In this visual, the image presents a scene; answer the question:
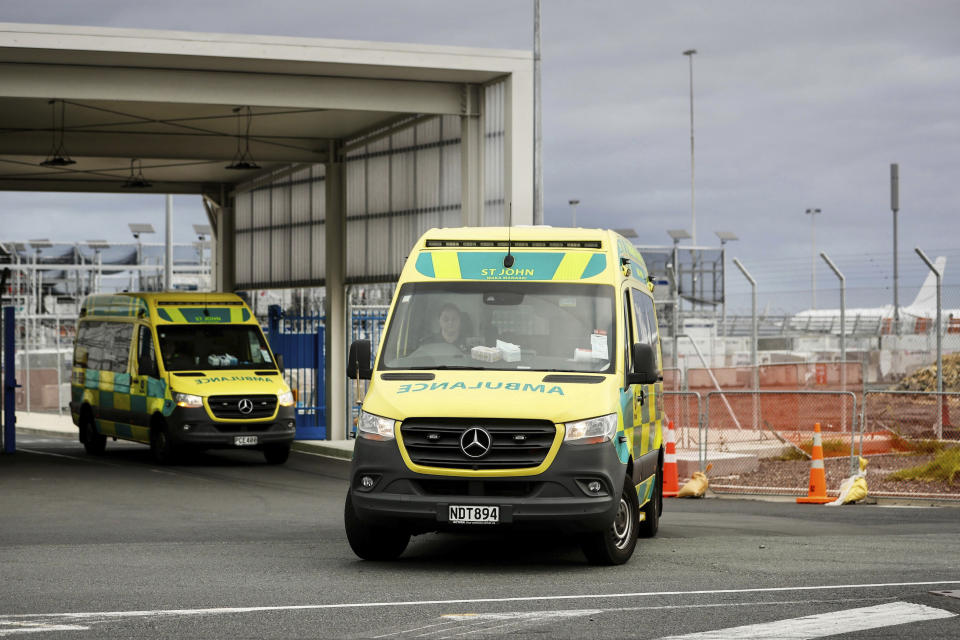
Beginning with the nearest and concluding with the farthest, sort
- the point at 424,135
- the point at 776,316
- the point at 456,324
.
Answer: the point at 456,324
the point at 424,135
the point at 776,316

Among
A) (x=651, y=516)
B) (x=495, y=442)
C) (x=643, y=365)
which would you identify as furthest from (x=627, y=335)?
(x=651, y=516)

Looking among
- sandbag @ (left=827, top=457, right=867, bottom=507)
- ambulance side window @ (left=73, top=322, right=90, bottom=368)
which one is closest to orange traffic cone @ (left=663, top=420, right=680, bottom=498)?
sandbag @ (left=827, top=457, right=867, bottom=507)

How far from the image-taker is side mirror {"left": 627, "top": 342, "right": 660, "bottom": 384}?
1041 centimetres

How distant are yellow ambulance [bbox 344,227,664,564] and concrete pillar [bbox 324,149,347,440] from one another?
16168mm

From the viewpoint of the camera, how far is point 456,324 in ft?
35.0

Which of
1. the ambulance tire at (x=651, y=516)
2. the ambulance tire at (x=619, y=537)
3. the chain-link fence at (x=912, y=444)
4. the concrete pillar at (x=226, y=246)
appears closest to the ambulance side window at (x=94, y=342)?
the concrete pillar at (x=226, y=246)

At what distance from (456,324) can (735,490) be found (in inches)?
322

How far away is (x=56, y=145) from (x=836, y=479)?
17.2 metres

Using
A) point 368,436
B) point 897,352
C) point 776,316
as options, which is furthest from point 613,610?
point 776,316

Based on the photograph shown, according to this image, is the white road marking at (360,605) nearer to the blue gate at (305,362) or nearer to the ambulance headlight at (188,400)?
the ambulance headlight at (188,400)

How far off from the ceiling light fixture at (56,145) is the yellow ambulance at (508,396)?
1380 cm

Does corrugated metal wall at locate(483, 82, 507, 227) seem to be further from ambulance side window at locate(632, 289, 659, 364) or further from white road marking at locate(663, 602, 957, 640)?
white road marking at locate(663, 602, 957, 640)

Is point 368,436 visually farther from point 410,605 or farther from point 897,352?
point 897,352

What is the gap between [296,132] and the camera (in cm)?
2678
